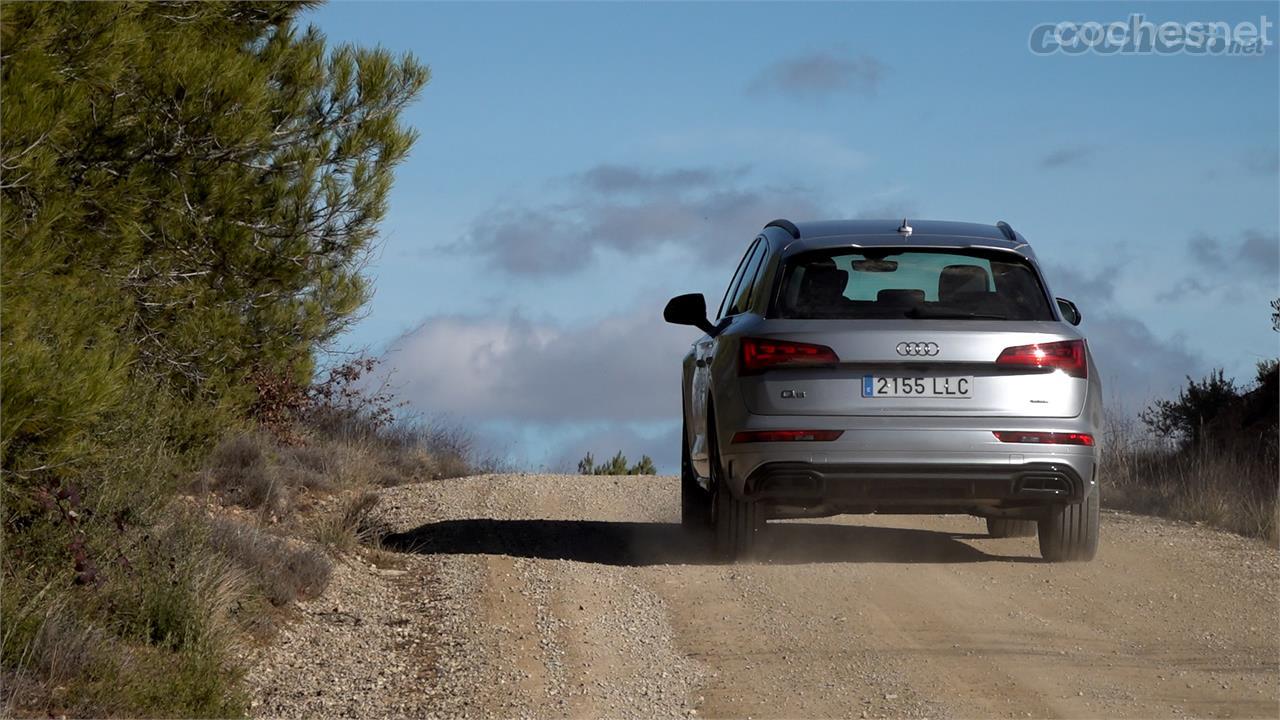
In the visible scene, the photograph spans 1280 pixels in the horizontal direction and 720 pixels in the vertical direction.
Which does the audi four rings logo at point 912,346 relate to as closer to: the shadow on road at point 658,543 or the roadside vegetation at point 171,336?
the shadow on road at point 658,543

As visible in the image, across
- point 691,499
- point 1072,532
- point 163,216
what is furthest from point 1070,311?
point 163,216

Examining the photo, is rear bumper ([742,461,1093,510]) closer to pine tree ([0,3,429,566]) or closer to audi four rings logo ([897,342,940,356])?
audi four rings logo ([897,342,940,356])

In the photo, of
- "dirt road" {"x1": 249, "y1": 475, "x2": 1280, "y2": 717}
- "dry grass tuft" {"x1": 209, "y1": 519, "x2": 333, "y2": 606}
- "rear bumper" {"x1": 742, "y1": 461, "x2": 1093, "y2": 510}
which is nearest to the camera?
"dirt road" {"x1": 249, "y1": 475, "x2": 1280, "y2": 717}

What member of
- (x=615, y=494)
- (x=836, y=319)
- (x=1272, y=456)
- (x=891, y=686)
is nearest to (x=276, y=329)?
(x=615, y=494)

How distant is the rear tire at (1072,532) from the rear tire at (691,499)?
2474mm

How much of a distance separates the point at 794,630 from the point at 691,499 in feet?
11.1

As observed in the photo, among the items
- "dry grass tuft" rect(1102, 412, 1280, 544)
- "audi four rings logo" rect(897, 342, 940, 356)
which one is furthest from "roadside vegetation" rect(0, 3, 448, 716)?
"dry grass tuft" rect(1102, 412, 1280, 544)

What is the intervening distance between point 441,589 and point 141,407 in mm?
2034

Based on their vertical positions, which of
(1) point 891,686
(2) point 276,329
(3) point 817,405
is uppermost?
(2) point 276,329

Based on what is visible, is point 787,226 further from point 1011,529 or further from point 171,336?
point 171,336

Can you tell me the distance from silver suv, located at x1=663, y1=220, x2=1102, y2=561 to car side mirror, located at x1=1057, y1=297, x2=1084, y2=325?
1212 millimetres

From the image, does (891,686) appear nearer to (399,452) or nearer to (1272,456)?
(1272,456)

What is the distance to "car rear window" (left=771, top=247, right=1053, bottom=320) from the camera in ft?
28.6

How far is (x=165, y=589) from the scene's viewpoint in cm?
712
